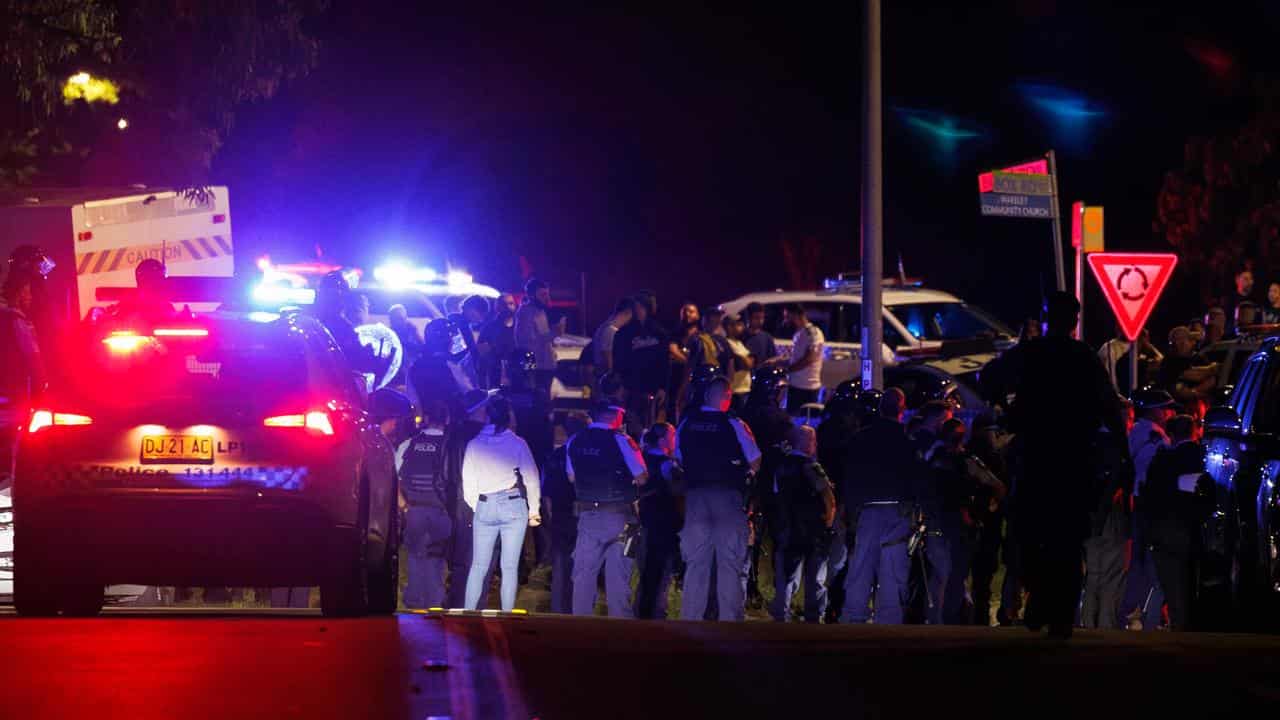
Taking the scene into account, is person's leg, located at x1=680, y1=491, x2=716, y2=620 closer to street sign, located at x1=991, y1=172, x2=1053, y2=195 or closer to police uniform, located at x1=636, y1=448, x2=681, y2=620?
police uniform, located at x1=636, y1=448, x2=681, y2=620

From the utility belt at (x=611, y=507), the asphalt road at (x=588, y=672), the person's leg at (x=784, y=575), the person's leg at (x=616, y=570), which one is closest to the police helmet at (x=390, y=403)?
the utility belt at (x=611, y=507)

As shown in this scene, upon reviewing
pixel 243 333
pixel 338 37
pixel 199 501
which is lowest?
pixel 199 501

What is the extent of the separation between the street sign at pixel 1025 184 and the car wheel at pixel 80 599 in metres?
10.6

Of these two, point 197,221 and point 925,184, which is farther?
point 925,184

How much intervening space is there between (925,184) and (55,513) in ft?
132

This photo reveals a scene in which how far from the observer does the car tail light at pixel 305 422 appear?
34.8 ft

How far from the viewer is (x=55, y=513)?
416 inches

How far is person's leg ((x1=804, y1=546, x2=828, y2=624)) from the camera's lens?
53.5 feet

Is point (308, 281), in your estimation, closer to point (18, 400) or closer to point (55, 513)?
point (18, 400)

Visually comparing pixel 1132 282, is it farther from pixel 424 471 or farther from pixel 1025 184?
pixel 424 471

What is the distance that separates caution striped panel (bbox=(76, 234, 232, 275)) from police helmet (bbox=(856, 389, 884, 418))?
8738 mm

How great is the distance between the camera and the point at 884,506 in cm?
1591

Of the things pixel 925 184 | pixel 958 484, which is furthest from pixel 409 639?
pixel 925 184

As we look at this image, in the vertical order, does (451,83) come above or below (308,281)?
above
